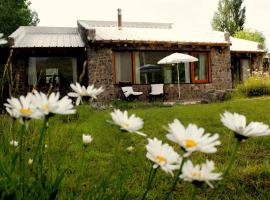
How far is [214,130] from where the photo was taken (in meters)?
6.23

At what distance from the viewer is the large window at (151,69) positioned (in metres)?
16.2

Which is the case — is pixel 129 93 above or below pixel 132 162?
below

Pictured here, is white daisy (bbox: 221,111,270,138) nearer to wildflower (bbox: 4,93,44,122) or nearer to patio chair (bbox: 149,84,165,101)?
wildflower (bbox: 4,93,44,122)

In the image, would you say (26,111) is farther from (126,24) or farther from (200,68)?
(126,24)

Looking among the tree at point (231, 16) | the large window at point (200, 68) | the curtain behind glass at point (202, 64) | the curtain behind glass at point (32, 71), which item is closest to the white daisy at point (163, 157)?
the curtain behind glass at point (32, 71)

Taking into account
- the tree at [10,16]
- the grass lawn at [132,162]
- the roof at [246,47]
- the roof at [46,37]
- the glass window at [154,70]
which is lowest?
the grass lawn at [132,162]

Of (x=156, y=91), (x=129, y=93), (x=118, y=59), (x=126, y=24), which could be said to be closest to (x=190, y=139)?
(x=129, y=93)

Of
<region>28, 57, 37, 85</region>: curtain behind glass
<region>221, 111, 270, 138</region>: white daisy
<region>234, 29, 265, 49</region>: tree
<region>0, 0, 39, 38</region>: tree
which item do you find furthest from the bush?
<region>234, 29, 265, 49</region>: tree

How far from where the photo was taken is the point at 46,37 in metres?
17.6

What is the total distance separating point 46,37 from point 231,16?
26.4 m

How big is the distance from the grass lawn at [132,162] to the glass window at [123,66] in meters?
8.19

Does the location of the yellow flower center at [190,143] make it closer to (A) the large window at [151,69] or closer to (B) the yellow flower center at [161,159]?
(B) the yellow flower center at [161,159]

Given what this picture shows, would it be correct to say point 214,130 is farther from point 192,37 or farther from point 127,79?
point 192,37

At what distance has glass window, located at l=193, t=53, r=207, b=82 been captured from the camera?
17328 millimetres
